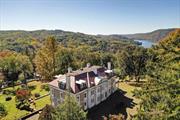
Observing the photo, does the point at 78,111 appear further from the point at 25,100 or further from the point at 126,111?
the point at 25,100

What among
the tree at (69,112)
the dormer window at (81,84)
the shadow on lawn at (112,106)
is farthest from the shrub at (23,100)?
the tree at (69,112)

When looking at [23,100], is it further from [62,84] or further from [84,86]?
[84,86]

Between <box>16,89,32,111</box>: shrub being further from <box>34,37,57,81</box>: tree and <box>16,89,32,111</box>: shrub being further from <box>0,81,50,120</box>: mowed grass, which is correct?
<box>34,37,57,81</box>: tree

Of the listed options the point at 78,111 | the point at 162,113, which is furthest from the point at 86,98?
the point at 162,113

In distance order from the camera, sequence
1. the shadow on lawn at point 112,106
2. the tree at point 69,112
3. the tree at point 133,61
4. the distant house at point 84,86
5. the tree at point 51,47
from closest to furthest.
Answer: the tree at point 69,112, the distant house at point 84,86, the shadow on lawn at point 112,106, the tree at point 133,61, the tree at point 51,47

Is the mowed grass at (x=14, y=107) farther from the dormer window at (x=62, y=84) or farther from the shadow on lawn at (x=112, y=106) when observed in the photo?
the shadow on lawn at (x=112, y=106)

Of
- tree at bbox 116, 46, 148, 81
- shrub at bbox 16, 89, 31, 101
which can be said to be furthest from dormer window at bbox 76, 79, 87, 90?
tree at bbox 116, 46, 148, 81

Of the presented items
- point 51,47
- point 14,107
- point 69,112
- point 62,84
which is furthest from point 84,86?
point 51,47

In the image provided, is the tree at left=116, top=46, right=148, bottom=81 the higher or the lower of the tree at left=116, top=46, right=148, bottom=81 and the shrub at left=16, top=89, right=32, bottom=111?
the higher
